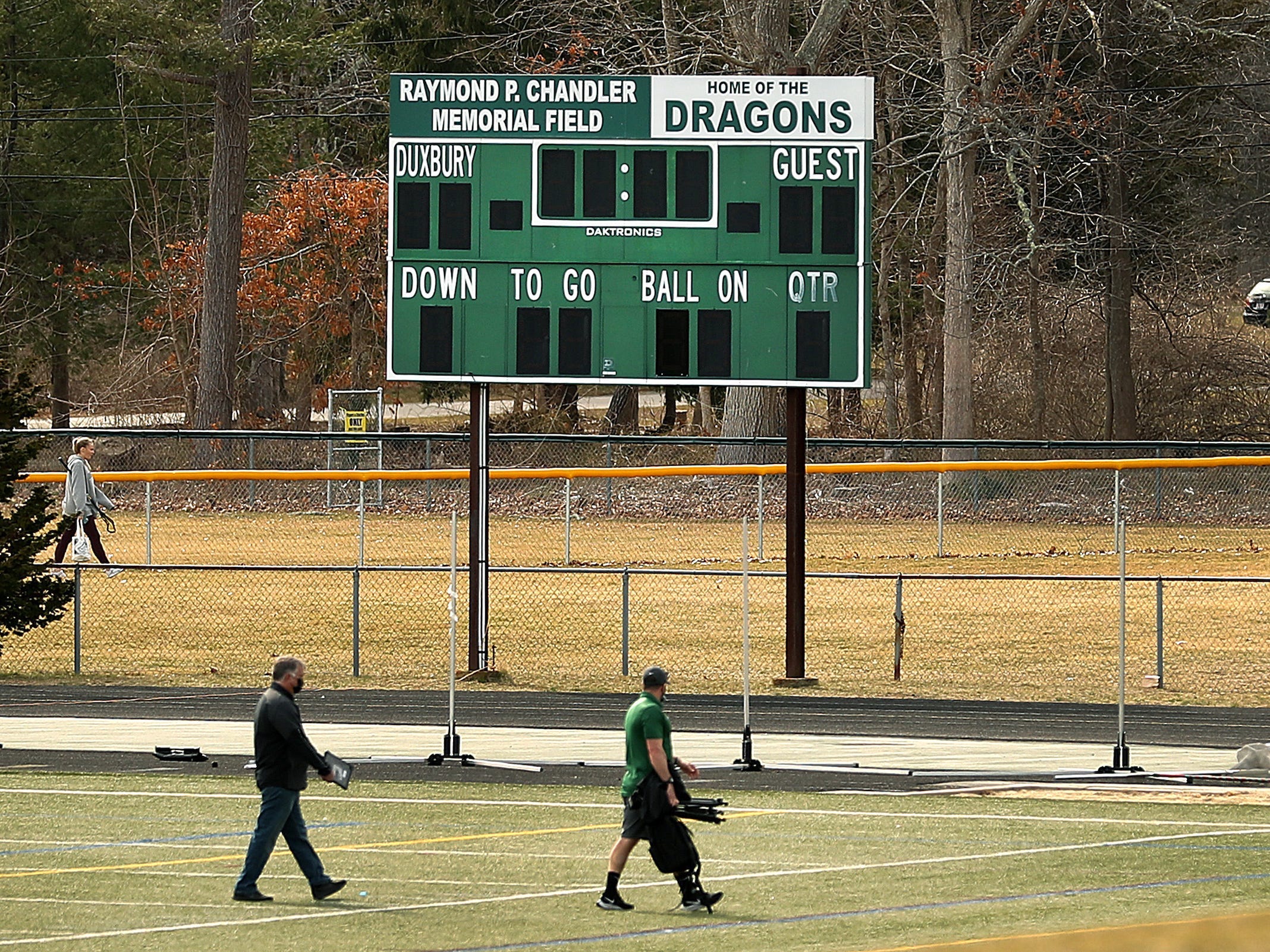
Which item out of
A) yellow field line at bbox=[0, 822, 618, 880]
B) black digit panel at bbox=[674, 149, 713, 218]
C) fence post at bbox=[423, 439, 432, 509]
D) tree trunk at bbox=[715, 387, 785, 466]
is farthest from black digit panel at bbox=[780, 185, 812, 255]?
fence post at bbox=[423, 439, 432, 509]

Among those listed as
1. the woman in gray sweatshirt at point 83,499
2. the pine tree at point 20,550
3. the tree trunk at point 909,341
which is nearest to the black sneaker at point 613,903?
the pine tree at point 20,550

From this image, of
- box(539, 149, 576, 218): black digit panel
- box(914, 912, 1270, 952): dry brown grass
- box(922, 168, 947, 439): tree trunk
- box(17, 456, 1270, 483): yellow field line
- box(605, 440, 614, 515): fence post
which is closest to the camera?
box(914, 912, 1270, 952): dry brown grass

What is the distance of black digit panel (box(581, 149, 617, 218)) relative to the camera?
20.1m

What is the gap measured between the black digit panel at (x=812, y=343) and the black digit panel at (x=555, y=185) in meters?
2.74

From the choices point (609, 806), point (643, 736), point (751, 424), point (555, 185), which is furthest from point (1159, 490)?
point (643, 736)

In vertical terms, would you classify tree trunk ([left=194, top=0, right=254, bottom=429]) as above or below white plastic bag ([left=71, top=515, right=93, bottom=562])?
above

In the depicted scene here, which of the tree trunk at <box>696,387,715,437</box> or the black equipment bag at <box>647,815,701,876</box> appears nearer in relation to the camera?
the black equipment bag at <box>647,815,701,876</box>

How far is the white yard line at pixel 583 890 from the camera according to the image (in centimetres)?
970

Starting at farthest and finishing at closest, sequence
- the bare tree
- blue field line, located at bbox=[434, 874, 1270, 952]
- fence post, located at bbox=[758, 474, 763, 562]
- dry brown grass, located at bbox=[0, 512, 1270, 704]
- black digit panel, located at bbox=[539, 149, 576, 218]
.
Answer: the bare tree → fence post, located at bbox=[758, 474, 763, 562] → dry brown grass, located at bbox=[0, 512, 1270, 704] → black digit panel, located at bbox=[539, 149, 576, 218] → blue field line, located at bbox=[434, 874, 1270, 952]

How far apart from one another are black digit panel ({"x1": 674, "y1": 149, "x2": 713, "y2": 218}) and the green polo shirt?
10897 millimetres

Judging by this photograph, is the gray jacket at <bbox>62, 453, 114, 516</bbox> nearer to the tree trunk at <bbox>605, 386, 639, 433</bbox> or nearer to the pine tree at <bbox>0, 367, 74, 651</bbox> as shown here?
the pine tree at <bbox>0, 367, 74, 651</bbox>

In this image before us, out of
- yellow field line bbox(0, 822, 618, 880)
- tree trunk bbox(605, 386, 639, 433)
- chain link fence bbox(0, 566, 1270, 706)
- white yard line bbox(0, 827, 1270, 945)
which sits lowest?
yellow field line bbox(0, 822, 618, 880)

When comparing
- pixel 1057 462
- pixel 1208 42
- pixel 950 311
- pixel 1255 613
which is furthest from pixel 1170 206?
pixel 1255 613

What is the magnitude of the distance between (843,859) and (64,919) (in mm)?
4623
